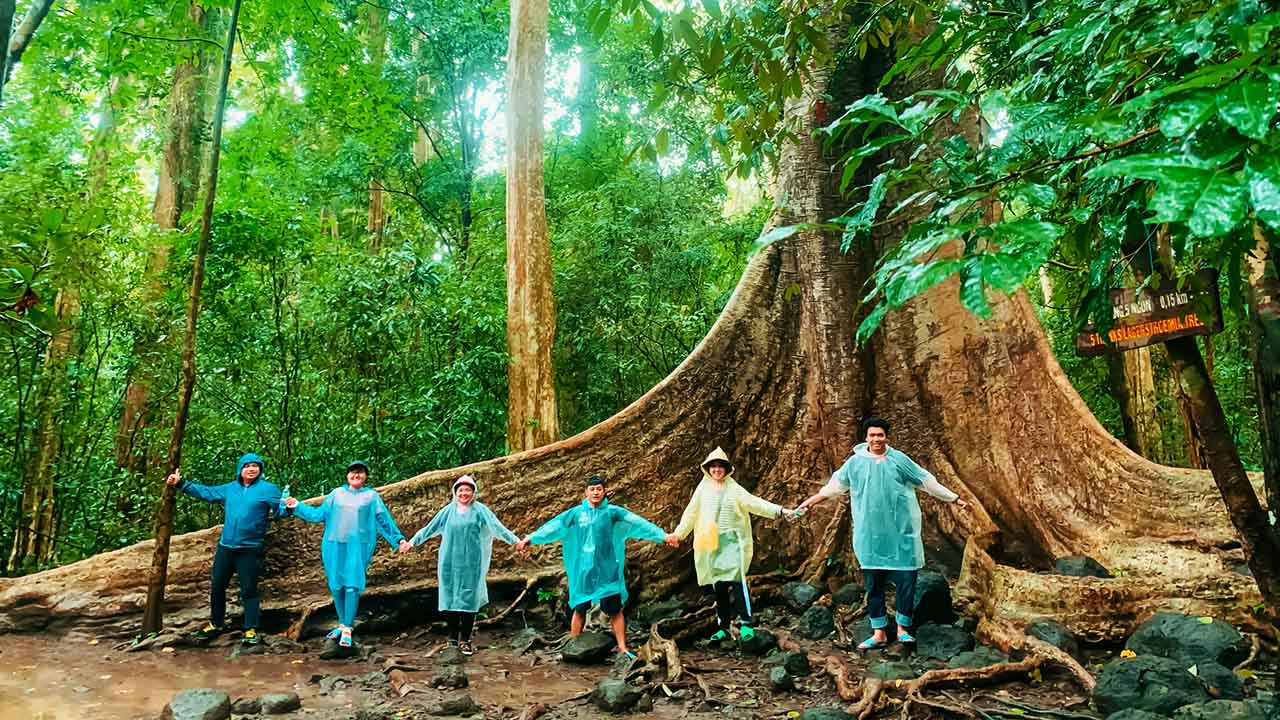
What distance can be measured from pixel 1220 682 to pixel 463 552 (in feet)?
15.3

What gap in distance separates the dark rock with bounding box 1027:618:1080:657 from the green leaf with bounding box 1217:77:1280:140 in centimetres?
439

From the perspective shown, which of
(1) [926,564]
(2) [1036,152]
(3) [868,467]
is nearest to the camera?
(2) [1036,152]

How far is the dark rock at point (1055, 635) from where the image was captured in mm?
4820

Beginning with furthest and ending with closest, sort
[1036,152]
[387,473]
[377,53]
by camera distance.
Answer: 1. [377,53]
2. [387,473]
3. [1036,152]

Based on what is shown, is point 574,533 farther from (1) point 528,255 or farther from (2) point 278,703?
(1) point 528,255

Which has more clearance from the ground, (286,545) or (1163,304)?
(1163,304)

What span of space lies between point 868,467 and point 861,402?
1435mm

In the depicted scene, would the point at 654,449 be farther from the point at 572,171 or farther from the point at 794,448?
the point at 572,171

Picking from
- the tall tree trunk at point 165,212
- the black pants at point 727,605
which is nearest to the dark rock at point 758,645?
the black pants at point 727,605

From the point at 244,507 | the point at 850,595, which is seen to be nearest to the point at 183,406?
the point at 244,507

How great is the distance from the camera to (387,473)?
30.2 ft

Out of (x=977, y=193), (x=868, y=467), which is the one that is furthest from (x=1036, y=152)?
(x=868, y=467)

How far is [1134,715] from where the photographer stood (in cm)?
357

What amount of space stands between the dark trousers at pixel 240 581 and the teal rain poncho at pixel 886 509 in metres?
4.37
